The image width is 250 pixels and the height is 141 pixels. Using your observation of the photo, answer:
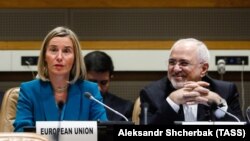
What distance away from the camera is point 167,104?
3607 mm

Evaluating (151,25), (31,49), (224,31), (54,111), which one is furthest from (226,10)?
(54,111)

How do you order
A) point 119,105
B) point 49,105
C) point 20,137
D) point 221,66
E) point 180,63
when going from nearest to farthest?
point 20,137
point 49,105
point 180,63
point 119,105
point 221,66

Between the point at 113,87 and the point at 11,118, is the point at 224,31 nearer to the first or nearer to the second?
the point at 113,87

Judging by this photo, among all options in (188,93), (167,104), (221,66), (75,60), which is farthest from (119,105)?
(221,66)

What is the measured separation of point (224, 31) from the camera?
6.26m

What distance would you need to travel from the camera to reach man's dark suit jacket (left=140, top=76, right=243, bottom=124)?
358 cm

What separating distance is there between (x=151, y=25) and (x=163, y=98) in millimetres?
2531

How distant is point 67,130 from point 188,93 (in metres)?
0.98

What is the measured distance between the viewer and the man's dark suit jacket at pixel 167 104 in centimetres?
358

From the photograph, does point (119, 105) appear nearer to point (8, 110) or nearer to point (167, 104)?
point (8, 110)

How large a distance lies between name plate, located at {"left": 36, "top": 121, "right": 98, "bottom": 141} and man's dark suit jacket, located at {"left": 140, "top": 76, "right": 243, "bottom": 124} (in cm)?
84

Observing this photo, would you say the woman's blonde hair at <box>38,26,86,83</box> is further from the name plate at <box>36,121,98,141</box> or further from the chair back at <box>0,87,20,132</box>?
the name plate at <box>36,121,98,141</box>

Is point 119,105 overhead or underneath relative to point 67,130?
underneath

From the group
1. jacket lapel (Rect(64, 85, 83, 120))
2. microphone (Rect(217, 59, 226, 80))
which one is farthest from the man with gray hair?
microphone (Rect(217, 59, 226, 80))
